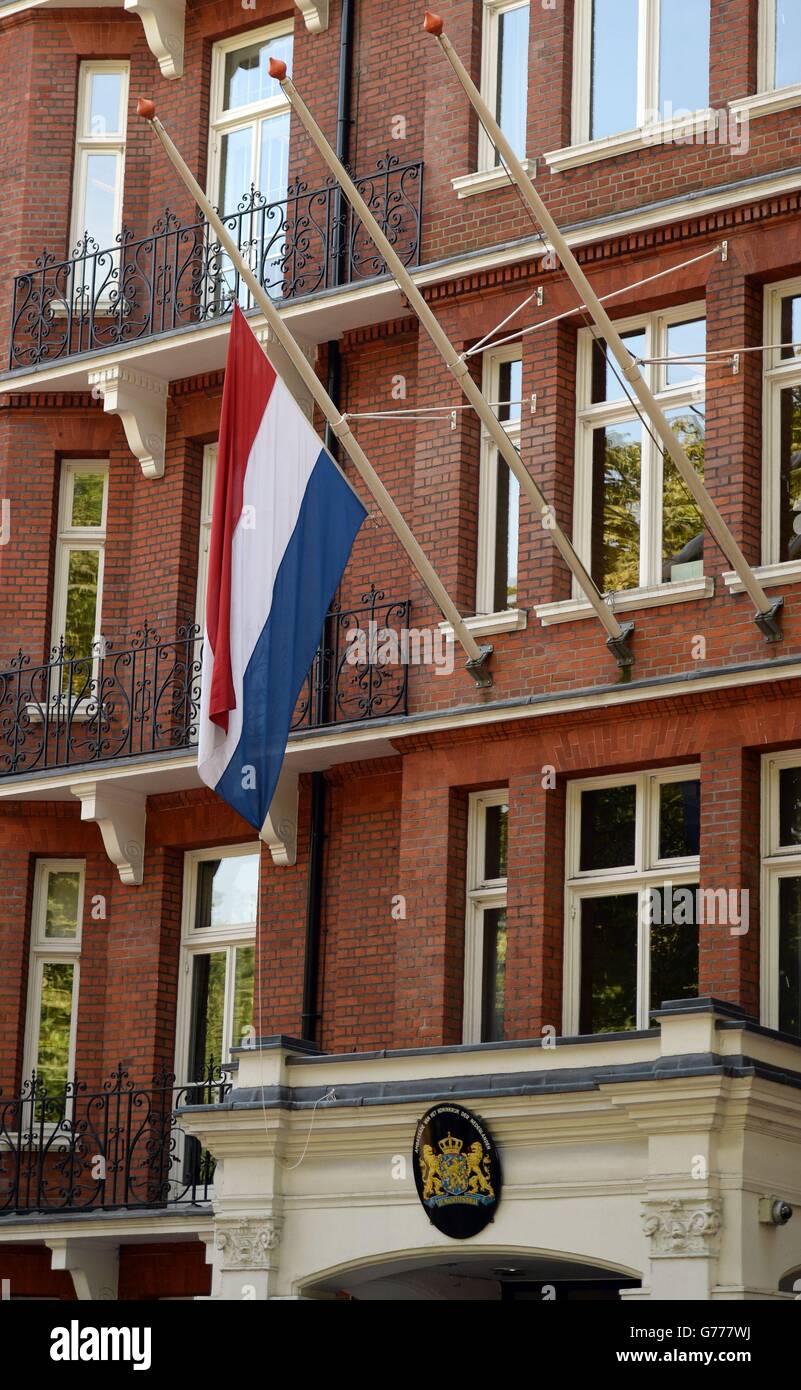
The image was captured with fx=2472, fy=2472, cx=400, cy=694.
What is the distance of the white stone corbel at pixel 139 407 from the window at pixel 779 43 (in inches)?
243

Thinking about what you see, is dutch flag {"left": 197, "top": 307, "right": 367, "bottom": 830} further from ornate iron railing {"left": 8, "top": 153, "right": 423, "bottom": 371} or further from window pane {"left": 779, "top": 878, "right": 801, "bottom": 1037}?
window pane {"left": 779, "top": 878, "right": 801, "bottom": 1037}

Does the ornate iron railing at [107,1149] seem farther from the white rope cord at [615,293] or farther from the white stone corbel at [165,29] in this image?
the white stone corbel at [165,29]

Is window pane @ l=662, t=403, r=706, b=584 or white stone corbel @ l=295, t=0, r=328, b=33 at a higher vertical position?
white stone corbel @ l=295, t=0, r=328, b=33

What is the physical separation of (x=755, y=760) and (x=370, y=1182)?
4.03 meters

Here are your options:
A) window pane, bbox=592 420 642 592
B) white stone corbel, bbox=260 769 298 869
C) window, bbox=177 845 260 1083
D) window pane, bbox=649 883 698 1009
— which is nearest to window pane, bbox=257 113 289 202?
window pane, bbox=592 420 642 592

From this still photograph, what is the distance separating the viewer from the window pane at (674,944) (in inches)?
701

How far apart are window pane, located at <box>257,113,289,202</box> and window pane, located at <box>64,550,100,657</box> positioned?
361cm

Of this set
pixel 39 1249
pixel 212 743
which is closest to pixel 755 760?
pixel 212 743

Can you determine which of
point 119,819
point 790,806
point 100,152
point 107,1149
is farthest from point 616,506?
point 100,152

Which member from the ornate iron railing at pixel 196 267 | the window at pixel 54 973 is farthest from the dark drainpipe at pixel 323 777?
the window at pixel 54 973

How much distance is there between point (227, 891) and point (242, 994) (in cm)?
95

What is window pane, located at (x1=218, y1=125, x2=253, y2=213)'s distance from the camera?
22.4 meters

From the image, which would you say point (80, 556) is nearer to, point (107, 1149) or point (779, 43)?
point (107, 1149)

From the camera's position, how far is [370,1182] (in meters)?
17.0
